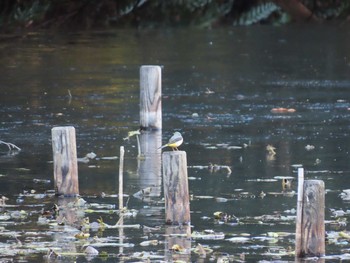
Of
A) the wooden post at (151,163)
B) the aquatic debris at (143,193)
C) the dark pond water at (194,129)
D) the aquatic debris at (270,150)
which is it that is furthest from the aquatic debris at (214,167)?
the aquatic debris at (143,193)

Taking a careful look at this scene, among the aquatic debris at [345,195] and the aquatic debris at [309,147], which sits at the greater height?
the aquatic debris at [309,147]

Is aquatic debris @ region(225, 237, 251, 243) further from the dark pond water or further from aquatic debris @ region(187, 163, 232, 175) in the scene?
aquatic debris @ region(187, 163, 232, 175)

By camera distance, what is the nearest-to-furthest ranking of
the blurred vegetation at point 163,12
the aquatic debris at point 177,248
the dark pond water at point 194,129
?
the aquatic debris at point 177,248 → the dark pond water at point 194,129 → the blurred vegetation at point 163,12

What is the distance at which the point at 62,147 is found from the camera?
13.8 meters

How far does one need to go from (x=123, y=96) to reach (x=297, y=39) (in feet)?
46.0

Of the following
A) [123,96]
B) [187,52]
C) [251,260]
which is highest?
[187,52]

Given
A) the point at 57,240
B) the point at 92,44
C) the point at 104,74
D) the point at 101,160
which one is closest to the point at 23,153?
the point at 101,160

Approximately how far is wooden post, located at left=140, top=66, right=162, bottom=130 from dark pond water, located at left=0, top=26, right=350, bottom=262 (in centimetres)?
36

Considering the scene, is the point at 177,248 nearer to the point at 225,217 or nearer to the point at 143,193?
the point at 225,217

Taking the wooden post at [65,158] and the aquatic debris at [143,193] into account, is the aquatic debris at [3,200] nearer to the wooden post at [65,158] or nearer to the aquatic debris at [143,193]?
the wooden post at [65,158]

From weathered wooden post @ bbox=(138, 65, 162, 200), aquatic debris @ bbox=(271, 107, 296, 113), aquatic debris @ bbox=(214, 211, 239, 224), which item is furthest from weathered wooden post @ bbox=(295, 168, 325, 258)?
aquatic debris @ bbox=(271, 107, 296, 113)

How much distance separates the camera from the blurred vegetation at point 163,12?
142ft

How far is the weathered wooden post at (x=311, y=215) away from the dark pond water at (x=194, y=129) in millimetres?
251

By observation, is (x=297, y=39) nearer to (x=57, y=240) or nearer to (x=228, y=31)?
(x=228, y=31)
